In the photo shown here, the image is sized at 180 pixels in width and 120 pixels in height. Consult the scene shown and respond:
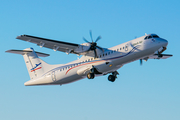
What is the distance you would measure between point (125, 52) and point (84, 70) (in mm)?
4233

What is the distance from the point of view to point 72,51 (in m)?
23.5

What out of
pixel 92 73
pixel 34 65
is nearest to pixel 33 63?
pixel 34 65

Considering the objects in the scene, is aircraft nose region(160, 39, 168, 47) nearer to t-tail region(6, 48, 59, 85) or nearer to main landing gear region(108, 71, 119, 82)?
main landing gear region(108, 71, 119, 82)

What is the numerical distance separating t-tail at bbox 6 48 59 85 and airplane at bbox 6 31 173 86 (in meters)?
0.13

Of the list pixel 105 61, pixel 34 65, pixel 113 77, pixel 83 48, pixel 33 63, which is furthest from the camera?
pixel 33 63

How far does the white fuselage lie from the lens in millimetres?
A: 21500

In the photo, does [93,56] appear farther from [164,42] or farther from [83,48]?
[164,42]

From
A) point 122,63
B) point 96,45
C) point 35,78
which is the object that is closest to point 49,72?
point 35,78

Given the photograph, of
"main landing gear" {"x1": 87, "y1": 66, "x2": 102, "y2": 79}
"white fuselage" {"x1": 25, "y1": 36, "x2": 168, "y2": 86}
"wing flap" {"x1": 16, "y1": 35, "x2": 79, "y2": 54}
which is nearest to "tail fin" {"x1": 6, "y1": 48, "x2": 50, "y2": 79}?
"white fuselage" {"x1": 25, "y1": 36, "x2": 168, "y2": 86}

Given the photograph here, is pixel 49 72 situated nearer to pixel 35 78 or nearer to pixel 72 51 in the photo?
pixel 35 78

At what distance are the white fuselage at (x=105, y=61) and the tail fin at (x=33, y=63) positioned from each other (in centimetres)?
125

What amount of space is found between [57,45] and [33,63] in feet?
20.4

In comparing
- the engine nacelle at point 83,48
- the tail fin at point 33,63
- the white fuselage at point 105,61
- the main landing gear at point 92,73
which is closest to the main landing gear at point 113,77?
the white fuselage at point 105,61

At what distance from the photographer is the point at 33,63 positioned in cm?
2798
